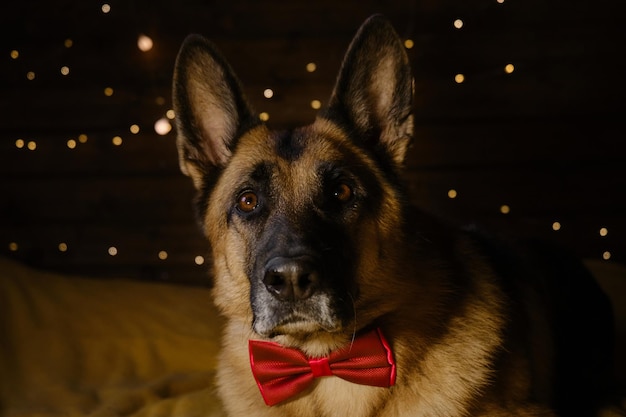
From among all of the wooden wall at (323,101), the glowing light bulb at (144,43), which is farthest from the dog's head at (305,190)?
the glowing light bulb at (144,43)

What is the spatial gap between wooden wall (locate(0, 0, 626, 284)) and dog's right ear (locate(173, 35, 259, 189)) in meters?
1.73

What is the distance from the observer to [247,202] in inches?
75.2

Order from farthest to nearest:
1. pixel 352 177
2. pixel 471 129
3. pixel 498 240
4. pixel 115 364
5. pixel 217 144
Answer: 1. pixel 471 129
2. pixel 115 364
3. pixel 498 240
4. pixel 217 144
5. pixel 352 177

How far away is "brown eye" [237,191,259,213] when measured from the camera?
190 centimetres

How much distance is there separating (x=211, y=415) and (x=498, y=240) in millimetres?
1156

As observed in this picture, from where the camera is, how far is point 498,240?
2.29 m

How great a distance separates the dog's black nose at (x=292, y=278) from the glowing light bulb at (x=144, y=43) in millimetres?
2585

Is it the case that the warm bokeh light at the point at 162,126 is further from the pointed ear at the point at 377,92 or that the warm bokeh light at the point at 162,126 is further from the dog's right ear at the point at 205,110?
the pointed ear at the point at 377,92

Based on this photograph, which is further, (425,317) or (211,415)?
(211,415)

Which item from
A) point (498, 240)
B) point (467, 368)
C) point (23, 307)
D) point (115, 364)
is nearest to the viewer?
point (467, 368)

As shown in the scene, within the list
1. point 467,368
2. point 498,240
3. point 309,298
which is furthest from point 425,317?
point 498,240

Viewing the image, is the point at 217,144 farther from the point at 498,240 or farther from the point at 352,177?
the point at 498,240

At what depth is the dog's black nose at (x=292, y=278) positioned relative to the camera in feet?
5.06

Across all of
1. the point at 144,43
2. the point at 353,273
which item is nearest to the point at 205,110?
the point at 353,273
